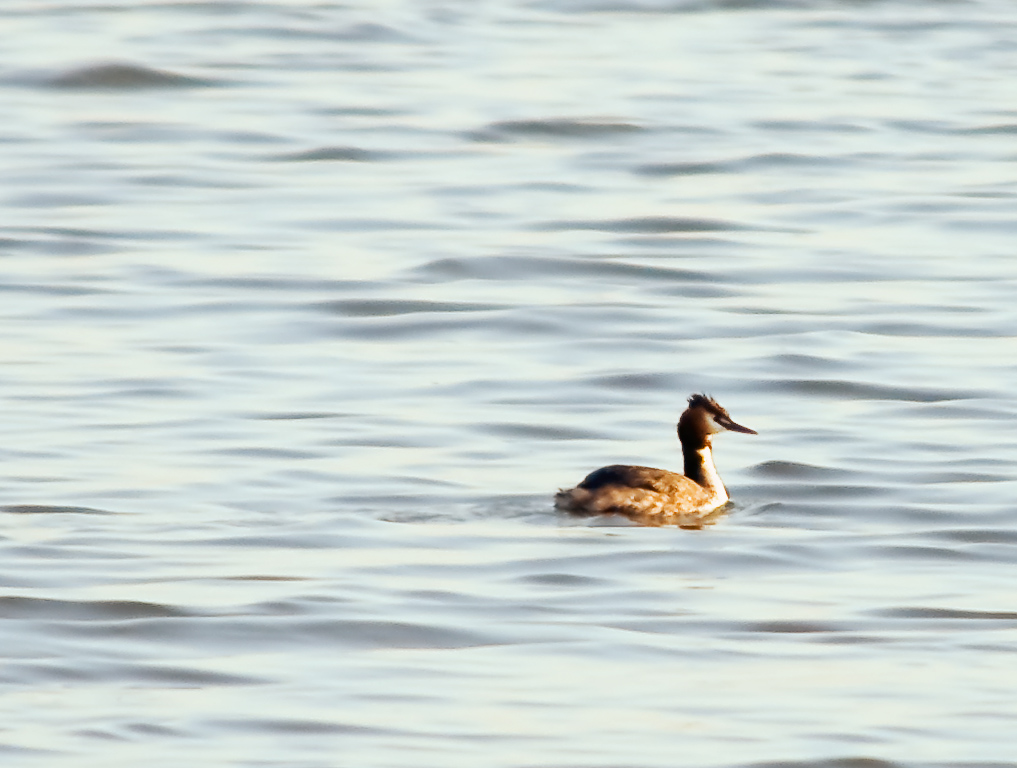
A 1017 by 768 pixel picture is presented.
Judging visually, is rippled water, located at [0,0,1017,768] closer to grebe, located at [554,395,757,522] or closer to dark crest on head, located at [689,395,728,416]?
grebe, located at [554,395,757,522]

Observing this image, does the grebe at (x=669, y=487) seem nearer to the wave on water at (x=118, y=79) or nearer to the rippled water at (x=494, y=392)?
the rippled water at (x=494, y=392)

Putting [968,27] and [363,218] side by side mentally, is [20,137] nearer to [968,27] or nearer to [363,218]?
[363,218]

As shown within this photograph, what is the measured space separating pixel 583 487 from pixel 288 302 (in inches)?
235

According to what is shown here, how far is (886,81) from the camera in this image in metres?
27.7

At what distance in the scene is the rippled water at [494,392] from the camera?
8.53 meters

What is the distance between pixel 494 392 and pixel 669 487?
9.84 feet

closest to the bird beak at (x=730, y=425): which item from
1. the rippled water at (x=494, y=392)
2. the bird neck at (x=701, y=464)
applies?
the bird neck at (x=701, y=464)

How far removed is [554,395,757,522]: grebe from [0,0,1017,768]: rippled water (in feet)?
0.45

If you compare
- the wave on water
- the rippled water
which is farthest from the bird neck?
the wave on water

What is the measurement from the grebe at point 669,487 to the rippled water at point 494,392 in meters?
0.14

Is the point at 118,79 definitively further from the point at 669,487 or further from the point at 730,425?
the point at 669,487

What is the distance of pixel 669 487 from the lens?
11.8 meters

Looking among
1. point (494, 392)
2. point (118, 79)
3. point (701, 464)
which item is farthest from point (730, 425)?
point (118, 79)

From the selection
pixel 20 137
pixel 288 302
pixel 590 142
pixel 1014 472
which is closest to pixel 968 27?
pixel 590 142
